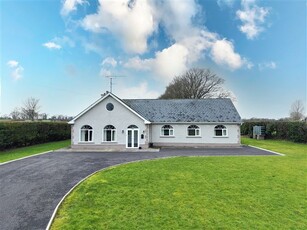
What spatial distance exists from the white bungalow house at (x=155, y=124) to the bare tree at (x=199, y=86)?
19.1 metres

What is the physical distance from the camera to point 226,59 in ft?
96.3

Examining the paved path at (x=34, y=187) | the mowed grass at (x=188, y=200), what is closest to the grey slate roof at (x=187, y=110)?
the paved path at (x=34, y=187)

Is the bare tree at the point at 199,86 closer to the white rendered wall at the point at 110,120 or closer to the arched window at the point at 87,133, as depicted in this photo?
the white rendered wall at the point at 110,120

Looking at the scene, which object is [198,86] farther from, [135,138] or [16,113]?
[16,113]

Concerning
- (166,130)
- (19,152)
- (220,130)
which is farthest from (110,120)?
(220,130)

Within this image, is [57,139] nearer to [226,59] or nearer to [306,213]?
[226,59]

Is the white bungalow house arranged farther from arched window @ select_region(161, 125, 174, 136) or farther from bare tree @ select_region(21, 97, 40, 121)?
bare tree @ select_region(21, 97, 40, 121)

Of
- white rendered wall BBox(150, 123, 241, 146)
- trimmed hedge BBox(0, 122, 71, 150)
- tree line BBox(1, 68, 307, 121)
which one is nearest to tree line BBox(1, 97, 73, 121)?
trimmed hedge BBox(0, 122, 71, 150)

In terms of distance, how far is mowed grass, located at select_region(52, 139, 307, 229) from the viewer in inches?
251

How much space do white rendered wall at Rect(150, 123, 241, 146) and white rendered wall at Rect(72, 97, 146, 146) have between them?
2905mm

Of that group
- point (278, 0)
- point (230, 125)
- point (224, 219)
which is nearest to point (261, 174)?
point (224, 219)

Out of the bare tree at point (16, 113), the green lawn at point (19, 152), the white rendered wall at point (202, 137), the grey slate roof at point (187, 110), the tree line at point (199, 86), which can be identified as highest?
the tree line at point (199, 86)

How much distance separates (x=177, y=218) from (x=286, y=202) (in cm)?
414

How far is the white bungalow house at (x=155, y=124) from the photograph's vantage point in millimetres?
23219
